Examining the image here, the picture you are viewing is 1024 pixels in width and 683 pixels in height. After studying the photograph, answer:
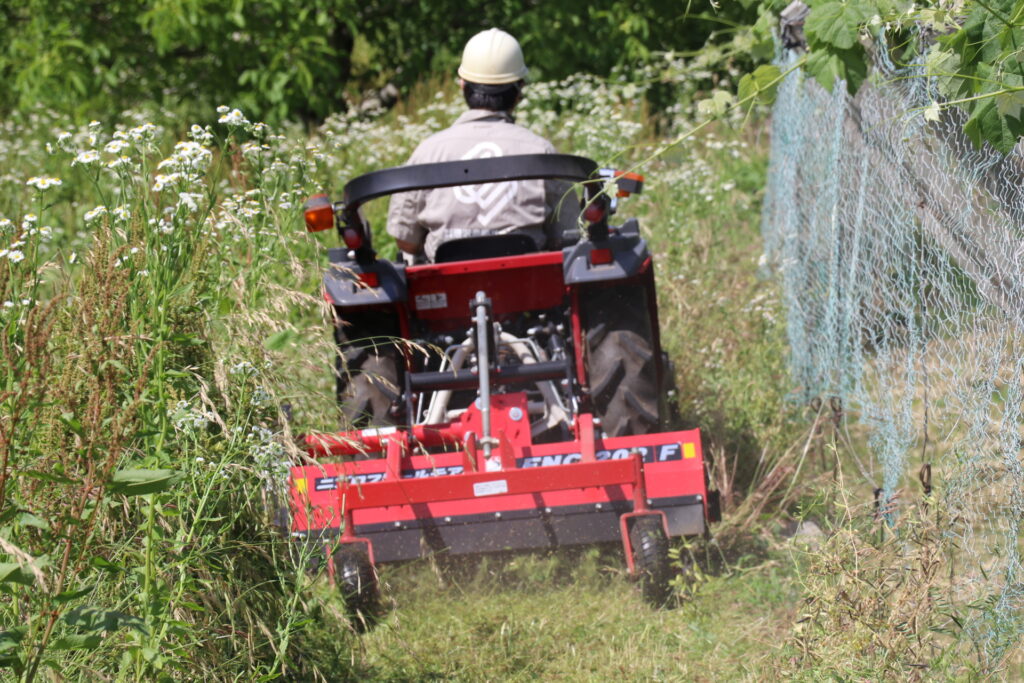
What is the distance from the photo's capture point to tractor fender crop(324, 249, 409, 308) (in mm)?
4621

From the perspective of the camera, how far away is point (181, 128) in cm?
1038

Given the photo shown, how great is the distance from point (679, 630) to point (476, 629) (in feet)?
2.24

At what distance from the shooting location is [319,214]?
14.2ft

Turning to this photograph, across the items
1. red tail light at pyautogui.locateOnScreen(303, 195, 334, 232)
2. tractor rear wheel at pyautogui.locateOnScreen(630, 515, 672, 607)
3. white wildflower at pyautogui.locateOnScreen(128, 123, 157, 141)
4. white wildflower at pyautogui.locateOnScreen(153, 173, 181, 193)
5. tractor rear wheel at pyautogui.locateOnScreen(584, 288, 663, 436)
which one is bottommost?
tractor rear wheel at pyautogui.locateOnScreen(630, 515, 672, 607)

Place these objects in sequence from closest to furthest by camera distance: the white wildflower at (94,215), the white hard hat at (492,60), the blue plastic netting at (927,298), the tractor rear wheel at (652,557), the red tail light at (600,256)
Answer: the blue plastic netting at (927,298) → the white wildflower at (94,215) → the tractor rear wheel at (652,557) → the red tail light at (600,256) → the white hard hat at (492,60)

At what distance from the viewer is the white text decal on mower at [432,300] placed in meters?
4.87

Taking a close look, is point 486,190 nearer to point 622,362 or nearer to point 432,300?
point 432,300

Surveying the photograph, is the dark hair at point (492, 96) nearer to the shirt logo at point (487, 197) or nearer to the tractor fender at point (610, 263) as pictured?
the shirt logo at point (487, 197)

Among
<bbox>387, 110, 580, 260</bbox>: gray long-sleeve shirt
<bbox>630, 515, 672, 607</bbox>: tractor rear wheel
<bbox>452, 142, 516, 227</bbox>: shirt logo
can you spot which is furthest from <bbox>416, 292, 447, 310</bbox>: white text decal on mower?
<bbox>630, 515, 672, 607</bbox>: tractor rear wheel

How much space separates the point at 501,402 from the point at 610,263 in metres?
0.67

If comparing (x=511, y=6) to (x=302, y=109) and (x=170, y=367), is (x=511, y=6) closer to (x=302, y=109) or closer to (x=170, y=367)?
(x=302, y=109)

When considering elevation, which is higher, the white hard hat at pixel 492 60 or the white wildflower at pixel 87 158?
the white hard hat at pixel 492 60

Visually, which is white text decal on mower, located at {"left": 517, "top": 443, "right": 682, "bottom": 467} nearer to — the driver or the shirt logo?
the driver

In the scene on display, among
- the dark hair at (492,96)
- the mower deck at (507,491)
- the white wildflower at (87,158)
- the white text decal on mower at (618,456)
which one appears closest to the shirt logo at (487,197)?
the dark hair at (492,96)
